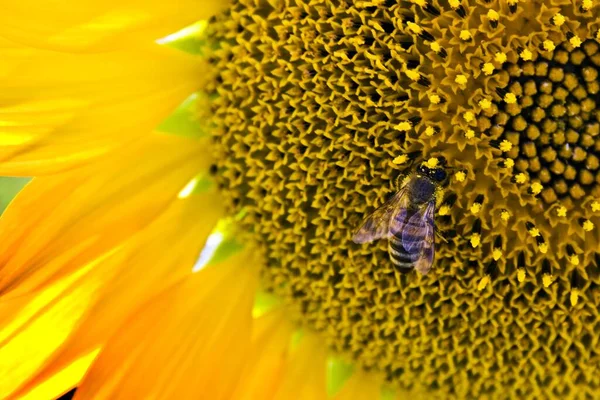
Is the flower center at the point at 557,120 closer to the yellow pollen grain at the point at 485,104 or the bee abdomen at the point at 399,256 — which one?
the yellow pollen grain at the point at 485,104

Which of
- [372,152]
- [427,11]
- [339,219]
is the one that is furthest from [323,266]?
[427,11]

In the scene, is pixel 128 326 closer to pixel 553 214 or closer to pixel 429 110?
pixel 429 110

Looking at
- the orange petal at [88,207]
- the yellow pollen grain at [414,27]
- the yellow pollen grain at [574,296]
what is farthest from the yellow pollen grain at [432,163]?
the orange petal at [88,207]

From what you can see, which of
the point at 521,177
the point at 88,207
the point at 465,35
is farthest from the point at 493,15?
the point at 88,207

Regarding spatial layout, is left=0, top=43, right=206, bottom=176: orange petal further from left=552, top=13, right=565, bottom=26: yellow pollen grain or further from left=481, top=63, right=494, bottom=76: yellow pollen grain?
left=552, top=13, right=565, bottom=26: yellow pollen grain

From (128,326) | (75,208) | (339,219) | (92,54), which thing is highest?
(92,54)

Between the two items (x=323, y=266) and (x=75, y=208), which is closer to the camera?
(x=75, y=208)

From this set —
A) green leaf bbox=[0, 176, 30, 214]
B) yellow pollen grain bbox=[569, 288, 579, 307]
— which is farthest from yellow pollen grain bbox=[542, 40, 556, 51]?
green leaf bbox=[0, 176, 30, 214]
